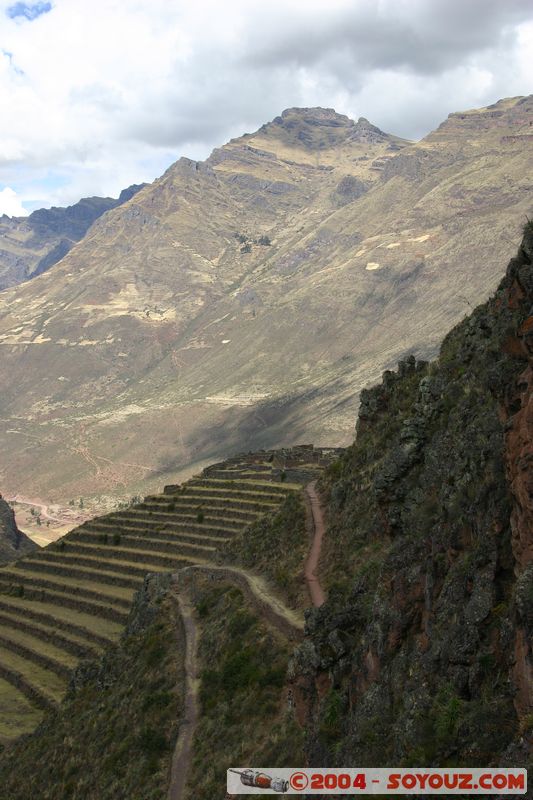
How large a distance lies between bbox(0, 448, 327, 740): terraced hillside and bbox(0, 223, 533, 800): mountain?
1.25 feet

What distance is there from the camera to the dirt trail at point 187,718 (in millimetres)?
24797

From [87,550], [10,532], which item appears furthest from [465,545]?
[10,532]

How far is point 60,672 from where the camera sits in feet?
152

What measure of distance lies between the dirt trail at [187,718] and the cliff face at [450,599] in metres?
6.52

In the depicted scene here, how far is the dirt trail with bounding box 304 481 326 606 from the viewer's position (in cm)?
2985

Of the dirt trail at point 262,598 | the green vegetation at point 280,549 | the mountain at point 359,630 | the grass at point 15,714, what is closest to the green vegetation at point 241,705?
the mountain at point 359,630

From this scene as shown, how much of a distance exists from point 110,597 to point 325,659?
35544 mm

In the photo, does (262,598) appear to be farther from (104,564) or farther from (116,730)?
(104,564)

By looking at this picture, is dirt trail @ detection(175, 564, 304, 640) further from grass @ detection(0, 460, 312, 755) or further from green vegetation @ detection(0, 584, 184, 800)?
grass @ detection(0, 460, 312, 755)

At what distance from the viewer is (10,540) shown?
9519 centimetres

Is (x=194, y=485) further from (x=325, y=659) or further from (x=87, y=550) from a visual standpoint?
(x=325, y=659)

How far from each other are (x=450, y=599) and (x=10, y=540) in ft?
287

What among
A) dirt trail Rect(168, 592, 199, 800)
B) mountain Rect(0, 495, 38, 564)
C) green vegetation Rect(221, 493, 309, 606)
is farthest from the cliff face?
mountain Rect(0, 495, 38, 564)

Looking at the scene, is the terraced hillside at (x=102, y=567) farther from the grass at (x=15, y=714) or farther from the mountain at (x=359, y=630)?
the mountain at (x=359, y=630)
